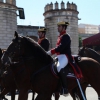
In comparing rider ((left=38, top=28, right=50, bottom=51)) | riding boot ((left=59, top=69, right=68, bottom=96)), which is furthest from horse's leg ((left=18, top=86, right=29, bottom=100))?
rider ((left=38, top=28, right=50, bottom=51))

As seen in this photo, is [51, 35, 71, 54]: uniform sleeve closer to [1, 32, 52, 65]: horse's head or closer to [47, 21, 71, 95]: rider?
[47, 21, 71, 95]: rider

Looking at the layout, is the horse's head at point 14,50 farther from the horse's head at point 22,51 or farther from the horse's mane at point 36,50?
the horse's mane at point 36,50

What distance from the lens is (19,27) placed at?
25.2m

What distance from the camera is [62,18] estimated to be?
26734mm

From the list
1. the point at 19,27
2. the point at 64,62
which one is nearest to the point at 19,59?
the point at 64,62

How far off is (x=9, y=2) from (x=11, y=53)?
679 inches

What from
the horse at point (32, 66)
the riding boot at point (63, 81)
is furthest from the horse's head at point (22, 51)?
the riding boot at point (63, 81)

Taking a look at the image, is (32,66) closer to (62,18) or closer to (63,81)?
(63,81)

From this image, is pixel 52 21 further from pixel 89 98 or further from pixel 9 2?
pixel 89 98

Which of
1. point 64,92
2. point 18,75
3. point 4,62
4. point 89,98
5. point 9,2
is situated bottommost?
point 89,98

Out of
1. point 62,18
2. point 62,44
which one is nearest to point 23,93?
point 62,44

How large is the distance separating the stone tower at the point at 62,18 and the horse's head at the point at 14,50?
69.5 ft

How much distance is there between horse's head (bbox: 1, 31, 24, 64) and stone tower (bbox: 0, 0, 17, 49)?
16324mm

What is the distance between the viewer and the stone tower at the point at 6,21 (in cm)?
2150
